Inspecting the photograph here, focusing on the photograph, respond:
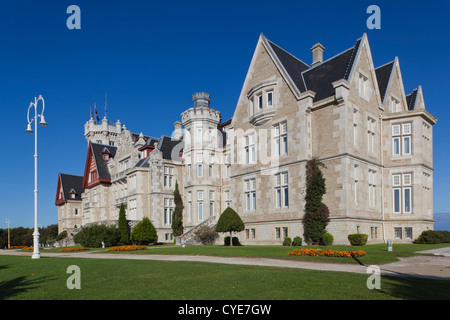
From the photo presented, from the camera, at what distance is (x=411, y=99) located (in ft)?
119

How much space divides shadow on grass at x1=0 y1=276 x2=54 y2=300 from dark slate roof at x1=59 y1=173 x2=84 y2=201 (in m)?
63.9

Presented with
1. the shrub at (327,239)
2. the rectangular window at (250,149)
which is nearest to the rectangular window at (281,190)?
the rectangular window at (250,149)

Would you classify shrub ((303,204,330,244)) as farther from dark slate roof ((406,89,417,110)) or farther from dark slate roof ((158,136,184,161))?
dark slate roof ((158,136,184,161))

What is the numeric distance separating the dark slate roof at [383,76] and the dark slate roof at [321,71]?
5347 millimetres

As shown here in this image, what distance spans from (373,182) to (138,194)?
2868cm

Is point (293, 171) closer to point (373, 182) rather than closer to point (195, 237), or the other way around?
point (373, 182)

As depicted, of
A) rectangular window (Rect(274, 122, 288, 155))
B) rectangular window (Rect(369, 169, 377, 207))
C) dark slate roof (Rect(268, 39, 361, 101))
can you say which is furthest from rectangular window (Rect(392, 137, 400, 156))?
rectangular window (Rect(274, 122, 288, 155))

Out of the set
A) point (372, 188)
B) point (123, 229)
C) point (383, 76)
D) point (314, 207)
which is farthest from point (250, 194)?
point (123, 229)

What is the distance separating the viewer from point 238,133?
35.1 meters

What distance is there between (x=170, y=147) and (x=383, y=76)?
92.2ft

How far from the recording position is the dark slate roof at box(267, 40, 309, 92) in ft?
103

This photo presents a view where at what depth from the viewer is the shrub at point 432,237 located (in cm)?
2659

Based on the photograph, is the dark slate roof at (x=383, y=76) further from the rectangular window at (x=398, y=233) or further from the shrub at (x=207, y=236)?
the shrub at (x=207, y=236)
